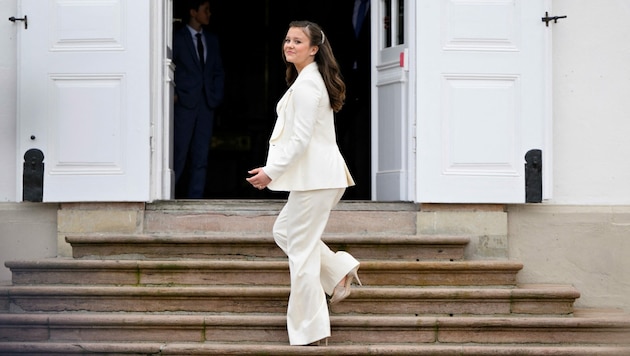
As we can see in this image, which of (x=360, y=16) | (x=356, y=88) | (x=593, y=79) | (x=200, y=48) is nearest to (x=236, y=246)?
(x=200, y=48)

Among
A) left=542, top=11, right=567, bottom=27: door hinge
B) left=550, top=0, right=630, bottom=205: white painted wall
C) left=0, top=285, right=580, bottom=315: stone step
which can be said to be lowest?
left=0, top=285, right=580, bottom=315: stone step

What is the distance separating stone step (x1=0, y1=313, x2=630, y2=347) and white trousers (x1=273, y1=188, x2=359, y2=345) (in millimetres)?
277

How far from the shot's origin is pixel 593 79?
7648 millimetres

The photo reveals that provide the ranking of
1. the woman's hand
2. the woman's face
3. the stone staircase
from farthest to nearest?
the stone staircase → the woman's face → the woman's hand

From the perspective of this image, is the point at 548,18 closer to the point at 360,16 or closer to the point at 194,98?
the point at 360,16

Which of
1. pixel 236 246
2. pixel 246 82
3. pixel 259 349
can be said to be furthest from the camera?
pixel 246 82

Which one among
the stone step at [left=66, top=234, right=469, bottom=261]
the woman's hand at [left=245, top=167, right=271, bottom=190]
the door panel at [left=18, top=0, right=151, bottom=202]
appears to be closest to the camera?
the woman's hand at [left=245, top=167, right=271, bottom=190]

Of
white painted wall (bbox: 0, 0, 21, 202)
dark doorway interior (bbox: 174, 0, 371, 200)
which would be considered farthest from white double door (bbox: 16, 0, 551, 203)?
dark doorway interior (bbox: 174, 0, 371, 200)

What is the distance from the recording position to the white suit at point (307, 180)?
19.4ft

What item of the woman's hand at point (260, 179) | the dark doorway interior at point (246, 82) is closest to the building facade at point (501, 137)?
the woman's hand at point (260, 179)

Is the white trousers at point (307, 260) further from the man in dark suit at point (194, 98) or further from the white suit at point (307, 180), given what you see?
the man in dark suit at point (194, 98)

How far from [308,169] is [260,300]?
107 centimetres

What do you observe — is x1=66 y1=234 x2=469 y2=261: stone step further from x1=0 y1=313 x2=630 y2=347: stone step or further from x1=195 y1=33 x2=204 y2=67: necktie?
x1=195 y1=33 x2=204 y2=67: necktie

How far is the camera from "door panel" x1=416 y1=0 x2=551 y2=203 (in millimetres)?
7465
